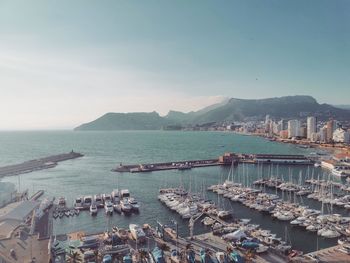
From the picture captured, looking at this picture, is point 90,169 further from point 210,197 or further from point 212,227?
point 212,227

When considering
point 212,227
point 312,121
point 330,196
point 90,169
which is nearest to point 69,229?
point 212,227

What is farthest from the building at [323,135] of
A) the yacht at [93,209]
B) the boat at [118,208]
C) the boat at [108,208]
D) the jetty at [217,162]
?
the yacht at [93,209]

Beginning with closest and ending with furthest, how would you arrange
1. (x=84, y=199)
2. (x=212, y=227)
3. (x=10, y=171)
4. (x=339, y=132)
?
(x=212, y=227) < (x=84, y=199) < (x=10, y=171) < (x=339, y=132)

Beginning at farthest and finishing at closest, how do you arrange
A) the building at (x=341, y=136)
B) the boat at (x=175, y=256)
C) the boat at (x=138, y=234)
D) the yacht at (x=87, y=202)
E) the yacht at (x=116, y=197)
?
the building at (x=341, y=136) < the yacht at (x=116, y=197) < the yacht at (x=87, y=202) < the boat at (x=138, y=234) < the boat at (x=175, y=256)

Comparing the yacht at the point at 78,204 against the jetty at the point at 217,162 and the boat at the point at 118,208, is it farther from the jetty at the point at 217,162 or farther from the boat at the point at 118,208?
the jetty at the point at 217,162

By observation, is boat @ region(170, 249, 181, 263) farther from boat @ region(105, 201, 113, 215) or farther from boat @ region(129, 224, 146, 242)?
boat @ region(105, 201, 113, 215)

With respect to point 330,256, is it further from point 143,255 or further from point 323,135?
point 323,135

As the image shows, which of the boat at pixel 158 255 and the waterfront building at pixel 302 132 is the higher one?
A: the waterfront building at pixel 302 132

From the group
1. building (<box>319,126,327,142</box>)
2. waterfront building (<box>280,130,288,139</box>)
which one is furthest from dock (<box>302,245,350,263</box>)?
waterfront building (<box>280,130,288,139</box>)

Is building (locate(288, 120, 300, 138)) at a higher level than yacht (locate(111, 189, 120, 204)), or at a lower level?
higher
